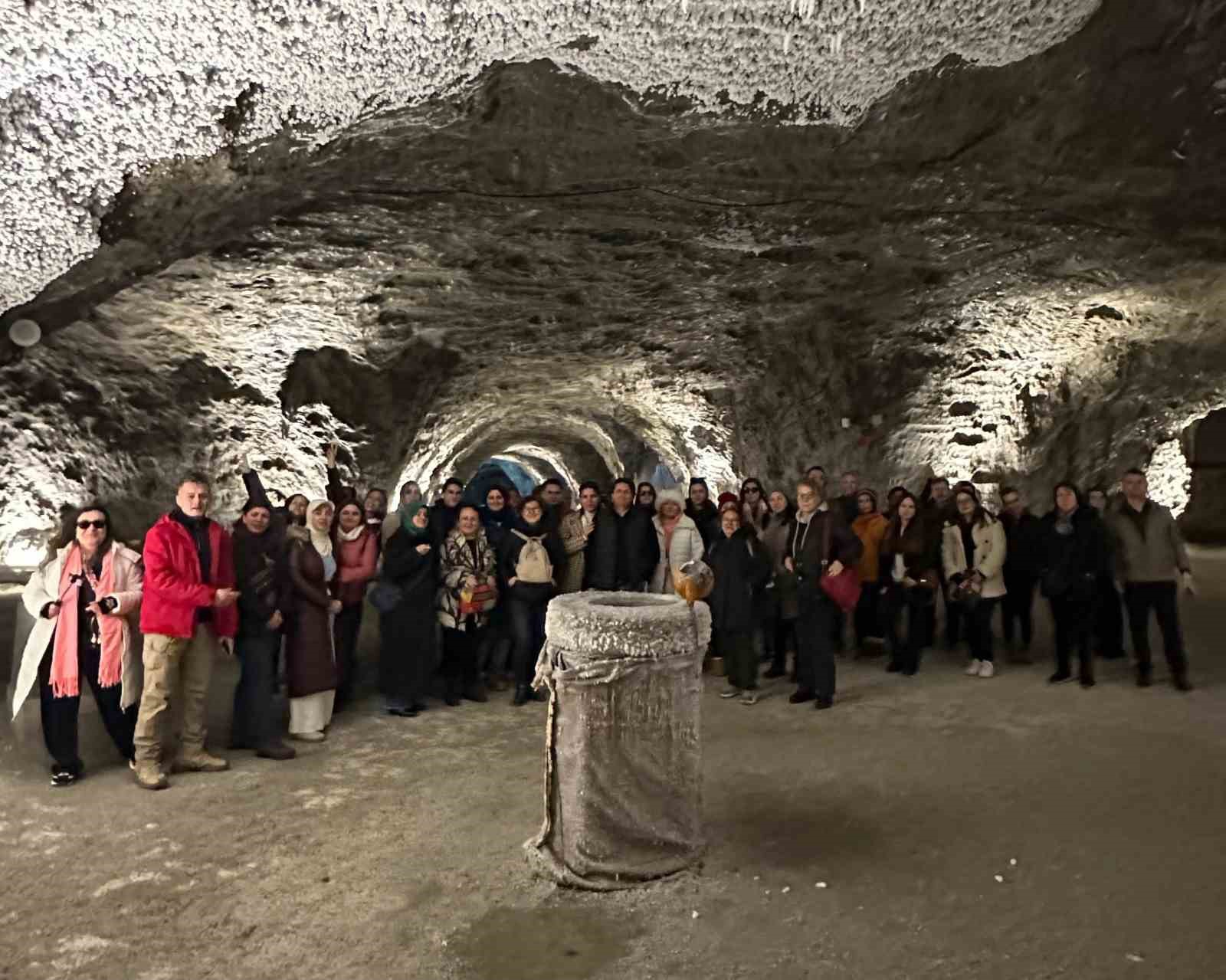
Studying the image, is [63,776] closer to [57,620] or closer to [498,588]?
[57,620]

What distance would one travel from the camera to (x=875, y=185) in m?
7.16

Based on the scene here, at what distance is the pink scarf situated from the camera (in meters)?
4.42

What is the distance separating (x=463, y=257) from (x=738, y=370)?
489 cm

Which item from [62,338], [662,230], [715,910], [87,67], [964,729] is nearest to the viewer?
[715,910]

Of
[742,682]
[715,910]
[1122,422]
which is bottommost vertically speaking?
[715,910]

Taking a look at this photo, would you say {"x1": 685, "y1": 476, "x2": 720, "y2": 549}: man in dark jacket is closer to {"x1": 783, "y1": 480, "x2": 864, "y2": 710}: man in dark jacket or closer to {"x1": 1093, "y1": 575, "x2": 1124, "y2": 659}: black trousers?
{"x1": 783, "y1": 480, "x2": 864, "y2": 710}: man in dark jacket

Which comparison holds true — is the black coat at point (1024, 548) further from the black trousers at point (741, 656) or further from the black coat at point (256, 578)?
the black coat at point (256, 578)

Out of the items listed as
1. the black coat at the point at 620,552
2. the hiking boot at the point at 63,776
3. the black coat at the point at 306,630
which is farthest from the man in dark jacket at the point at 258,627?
the black coat at the point at 620,552

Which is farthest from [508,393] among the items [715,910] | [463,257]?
→ [715,910]

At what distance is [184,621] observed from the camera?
4434 mm

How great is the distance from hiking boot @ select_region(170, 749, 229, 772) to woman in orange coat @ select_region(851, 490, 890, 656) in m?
4.55

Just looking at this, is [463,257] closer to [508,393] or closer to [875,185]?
[875,185]

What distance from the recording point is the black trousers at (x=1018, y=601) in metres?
7.16

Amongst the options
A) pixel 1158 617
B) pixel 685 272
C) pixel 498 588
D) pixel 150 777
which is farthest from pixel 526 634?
pixel 685 272
